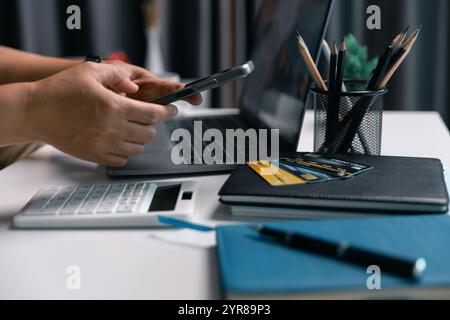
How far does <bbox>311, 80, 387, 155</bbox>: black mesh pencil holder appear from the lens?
2.23 feet

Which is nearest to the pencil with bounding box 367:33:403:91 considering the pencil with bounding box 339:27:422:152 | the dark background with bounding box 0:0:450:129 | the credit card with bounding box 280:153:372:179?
the pencil with bounding box 339:27:422:152

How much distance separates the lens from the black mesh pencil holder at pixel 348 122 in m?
0.68

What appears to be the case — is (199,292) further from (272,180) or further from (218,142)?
(218,142)

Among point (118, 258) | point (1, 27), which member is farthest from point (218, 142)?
point (1, 27)

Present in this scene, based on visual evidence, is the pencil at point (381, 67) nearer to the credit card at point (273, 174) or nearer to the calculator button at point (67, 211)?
the credit card at point (273, 174)

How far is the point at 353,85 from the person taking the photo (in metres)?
0.79

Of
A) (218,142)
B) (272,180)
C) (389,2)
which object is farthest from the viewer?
(389,2)

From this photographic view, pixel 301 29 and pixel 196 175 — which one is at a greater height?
pixel 301 29

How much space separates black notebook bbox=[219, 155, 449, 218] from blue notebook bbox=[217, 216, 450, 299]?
31 millimetres

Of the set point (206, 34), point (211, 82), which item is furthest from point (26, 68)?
point (206, 34)

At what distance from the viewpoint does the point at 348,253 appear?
0.43 meters

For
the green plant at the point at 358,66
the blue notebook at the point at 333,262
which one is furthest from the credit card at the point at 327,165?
the green plant at the point at 358,66

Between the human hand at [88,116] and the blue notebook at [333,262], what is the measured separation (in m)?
0.20
